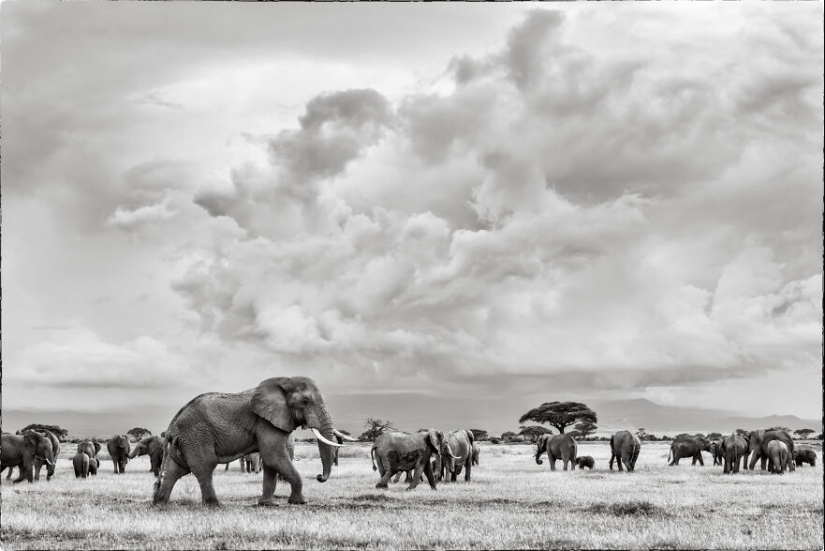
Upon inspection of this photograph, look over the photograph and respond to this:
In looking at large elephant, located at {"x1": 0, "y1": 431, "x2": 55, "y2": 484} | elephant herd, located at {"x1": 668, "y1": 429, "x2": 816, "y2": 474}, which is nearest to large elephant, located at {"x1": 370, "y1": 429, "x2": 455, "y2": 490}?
large elephant, located at {"x1": 0, "y1": 431, "x2": 55, "y2": 484}

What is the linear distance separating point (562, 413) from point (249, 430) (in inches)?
A: 3647

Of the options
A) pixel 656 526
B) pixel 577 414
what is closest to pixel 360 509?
pixel 656 526

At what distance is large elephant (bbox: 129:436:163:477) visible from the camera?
37.5m

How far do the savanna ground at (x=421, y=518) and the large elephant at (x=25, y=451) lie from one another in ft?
2.77

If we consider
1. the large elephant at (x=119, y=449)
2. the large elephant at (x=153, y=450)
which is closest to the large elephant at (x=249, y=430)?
the large elephant at (x=153, y=450)

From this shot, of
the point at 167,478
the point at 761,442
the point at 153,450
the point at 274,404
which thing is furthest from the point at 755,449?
the point at 167,478

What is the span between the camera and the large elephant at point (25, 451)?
93.7 ft

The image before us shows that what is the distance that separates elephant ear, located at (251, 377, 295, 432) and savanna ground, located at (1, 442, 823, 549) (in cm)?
214

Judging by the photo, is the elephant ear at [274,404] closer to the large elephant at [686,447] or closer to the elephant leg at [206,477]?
the elephant leg at [206,477]

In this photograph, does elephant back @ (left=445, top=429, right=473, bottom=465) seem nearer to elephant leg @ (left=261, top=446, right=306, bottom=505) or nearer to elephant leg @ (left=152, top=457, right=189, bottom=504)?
elephant leg @ (left=261, top=446, right=306, bottom=505)

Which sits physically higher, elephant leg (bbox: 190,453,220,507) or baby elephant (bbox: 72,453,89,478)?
elephant leg (bbox: 190,453,220,507)

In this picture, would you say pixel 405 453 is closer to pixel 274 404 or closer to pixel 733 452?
pixel 274 404

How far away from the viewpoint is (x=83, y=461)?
34906mm

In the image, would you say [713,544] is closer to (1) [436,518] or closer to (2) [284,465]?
(1) [436,518]
